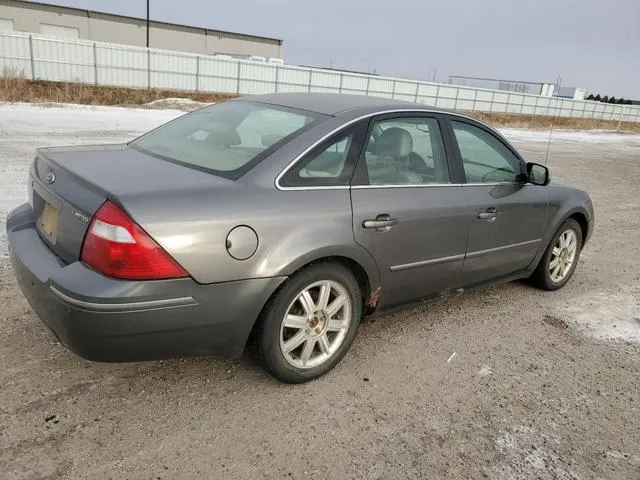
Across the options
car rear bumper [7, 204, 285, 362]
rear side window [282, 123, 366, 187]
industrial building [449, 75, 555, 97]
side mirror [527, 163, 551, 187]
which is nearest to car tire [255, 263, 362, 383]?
car rear bumper [7, 204, 285, 362]

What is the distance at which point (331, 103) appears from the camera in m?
3.53

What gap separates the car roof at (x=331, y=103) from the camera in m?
3.40

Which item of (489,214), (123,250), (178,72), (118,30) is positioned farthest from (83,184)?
(118,30)

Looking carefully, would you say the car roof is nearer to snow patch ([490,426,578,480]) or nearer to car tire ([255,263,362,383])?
car tire ([255,263,362,383])

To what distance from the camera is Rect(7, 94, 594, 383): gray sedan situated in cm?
247

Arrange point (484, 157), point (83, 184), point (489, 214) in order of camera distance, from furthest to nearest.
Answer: point (484, 157) → point (489, 214) → point (83, 184)

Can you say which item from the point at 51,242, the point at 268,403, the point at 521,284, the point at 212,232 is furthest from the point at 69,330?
the point at 521,284

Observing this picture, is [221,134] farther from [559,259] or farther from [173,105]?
[173,105]

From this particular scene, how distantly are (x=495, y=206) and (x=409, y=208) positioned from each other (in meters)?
0.95

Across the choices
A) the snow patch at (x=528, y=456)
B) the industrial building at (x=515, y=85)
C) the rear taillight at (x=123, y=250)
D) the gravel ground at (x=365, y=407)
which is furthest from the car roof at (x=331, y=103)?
the industrial building at (x=515, y=85)

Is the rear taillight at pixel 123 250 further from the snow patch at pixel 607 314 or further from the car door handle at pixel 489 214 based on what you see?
the snow patch at pixel 607 314

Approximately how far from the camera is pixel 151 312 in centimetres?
248

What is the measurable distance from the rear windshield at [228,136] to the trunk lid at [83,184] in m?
0.15

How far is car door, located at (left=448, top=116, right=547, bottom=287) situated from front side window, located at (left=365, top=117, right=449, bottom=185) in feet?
0.65
